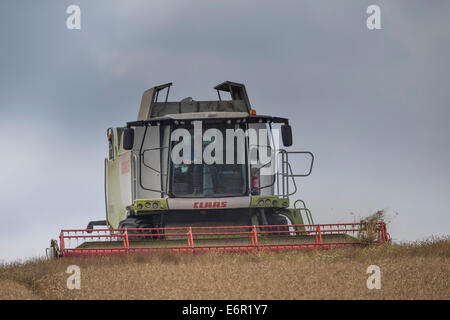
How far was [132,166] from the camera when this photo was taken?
1344 centimetres

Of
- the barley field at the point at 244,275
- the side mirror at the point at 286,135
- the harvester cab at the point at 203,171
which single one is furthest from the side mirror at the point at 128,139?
the side mirror at the point at 286,135

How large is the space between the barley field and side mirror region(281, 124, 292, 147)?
218cm

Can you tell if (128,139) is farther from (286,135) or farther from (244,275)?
(244,275)

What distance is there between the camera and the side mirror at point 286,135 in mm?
12680

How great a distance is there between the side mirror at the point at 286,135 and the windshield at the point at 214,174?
31.5 inches

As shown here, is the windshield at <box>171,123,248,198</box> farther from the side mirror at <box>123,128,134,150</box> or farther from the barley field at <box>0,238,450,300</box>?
the barley field at <box>0,238,450,300</box>

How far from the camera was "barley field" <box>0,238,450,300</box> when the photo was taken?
8000mm

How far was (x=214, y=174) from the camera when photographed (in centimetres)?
1284

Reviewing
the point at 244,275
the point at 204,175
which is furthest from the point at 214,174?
the point at 244,275

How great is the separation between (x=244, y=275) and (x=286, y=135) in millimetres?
4214

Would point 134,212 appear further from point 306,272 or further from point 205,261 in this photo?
point 306,272

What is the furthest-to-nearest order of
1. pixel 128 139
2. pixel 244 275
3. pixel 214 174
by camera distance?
pixel 214 174
pixel 128 139
pixel 244 275
